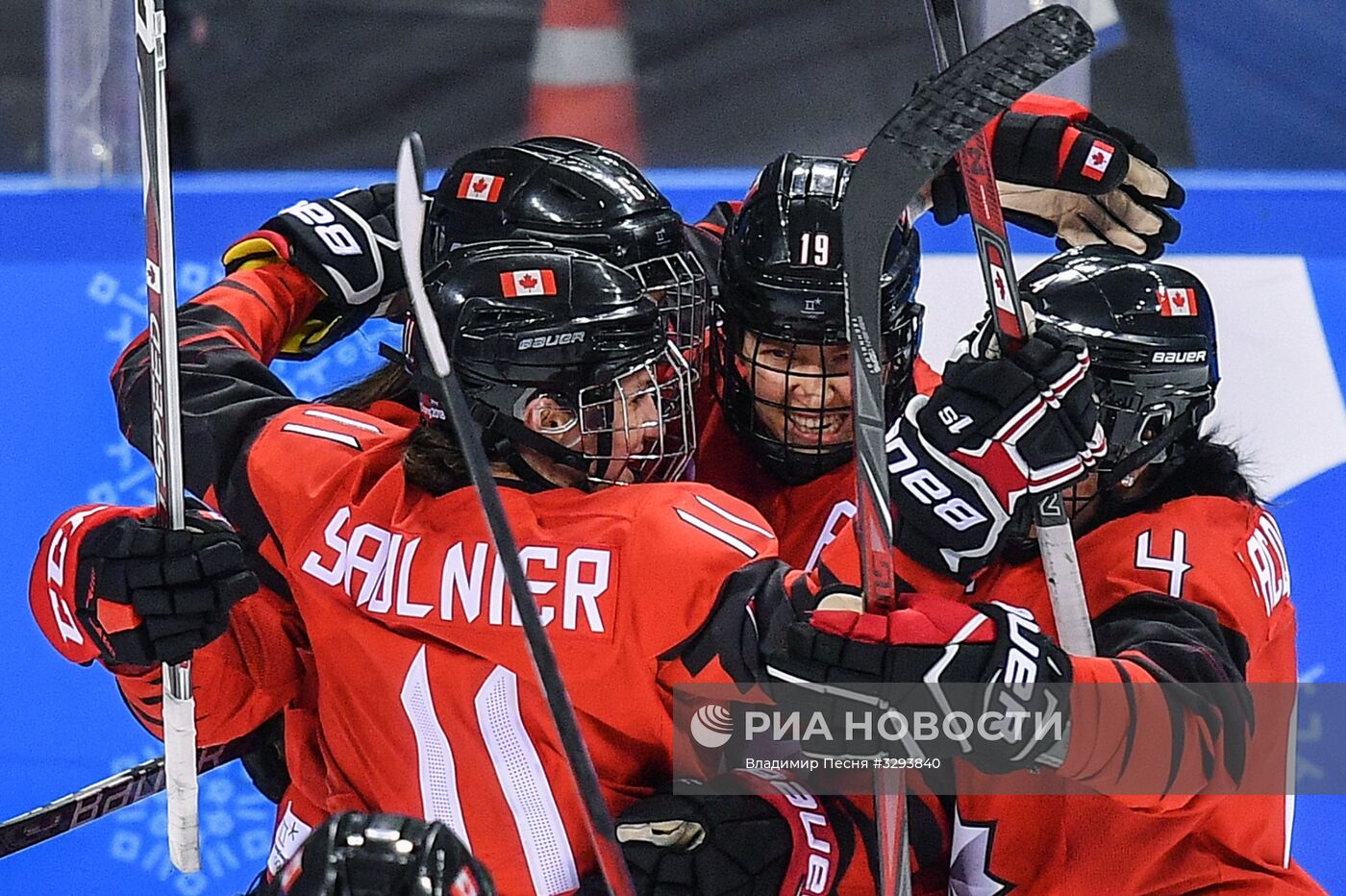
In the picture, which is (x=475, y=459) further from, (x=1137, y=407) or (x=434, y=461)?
(x=1137, y=407)

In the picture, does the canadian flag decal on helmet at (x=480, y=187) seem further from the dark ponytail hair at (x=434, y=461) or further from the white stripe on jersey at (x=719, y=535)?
the white stripe on jersey at (x=719, y=535)

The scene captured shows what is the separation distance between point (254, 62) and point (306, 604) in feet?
6.70

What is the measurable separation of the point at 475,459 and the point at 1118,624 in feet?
2.00

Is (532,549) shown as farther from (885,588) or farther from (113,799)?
(113,799)

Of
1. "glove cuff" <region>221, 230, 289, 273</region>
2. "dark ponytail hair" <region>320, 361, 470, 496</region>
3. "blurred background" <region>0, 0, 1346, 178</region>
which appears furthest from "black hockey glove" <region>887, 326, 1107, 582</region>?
"blurred background" <region>0, 0, 1346, 178</region>

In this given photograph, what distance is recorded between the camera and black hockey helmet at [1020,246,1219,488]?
1733 millimetres

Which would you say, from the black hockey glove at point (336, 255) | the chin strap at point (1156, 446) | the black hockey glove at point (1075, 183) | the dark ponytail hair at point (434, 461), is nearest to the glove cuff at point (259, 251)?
the black hockey glove at point (336, 255)

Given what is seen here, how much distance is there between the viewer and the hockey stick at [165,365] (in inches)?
60.8

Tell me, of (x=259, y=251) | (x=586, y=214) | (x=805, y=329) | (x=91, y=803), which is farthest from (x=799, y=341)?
(x=91, y=803)

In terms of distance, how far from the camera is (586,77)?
356cm

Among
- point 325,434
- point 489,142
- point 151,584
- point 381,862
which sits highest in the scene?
point 489,142

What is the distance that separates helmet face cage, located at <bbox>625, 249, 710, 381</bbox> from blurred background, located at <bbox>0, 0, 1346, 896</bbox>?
0.76 metres

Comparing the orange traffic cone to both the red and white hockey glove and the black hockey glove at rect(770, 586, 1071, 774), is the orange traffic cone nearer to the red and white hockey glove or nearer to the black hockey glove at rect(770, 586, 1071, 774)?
the red and white hockey glove

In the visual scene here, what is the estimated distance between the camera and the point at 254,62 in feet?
11.7
